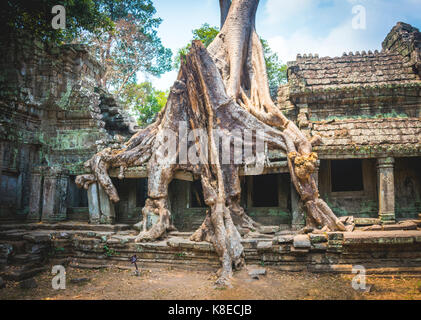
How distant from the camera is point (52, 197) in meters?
7.96

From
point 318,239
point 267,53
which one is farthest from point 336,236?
point 267,53

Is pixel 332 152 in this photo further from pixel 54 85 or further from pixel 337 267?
pixel 54 85

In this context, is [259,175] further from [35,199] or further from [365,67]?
[35,199]

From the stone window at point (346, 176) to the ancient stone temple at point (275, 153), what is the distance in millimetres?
29

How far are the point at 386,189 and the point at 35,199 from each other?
8.82 meters

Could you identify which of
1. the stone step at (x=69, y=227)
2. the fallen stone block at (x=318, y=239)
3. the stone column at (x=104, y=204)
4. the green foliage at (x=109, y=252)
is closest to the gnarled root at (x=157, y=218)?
the green foliage at (x=109, y=252)

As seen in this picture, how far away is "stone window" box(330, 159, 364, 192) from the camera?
8664 millimetres

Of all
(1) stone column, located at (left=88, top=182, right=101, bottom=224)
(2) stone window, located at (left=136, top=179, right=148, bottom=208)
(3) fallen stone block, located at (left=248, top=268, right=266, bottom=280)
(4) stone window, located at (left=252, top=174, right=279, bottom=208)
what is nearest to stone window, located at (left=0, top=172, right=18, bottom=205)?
(1) stone column, located at (left=88, top=182, right=101, bottom=224)

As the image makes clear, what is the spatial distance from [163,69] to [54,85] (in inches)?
489

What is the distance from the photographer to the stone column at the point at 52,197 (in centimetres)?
792

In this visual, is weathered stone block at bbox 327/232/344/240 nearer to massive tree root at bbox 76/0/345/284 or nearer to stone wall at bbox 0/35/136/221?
massive tree root at bbox 76/0/345/284

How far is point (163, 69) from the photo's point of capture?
21.5 meters

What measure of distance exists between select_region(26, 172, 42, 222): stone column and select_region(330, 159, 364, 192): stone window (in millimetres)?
8201

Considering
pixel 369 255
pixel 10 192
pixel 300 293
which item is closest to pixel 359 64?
pixel 369 255
